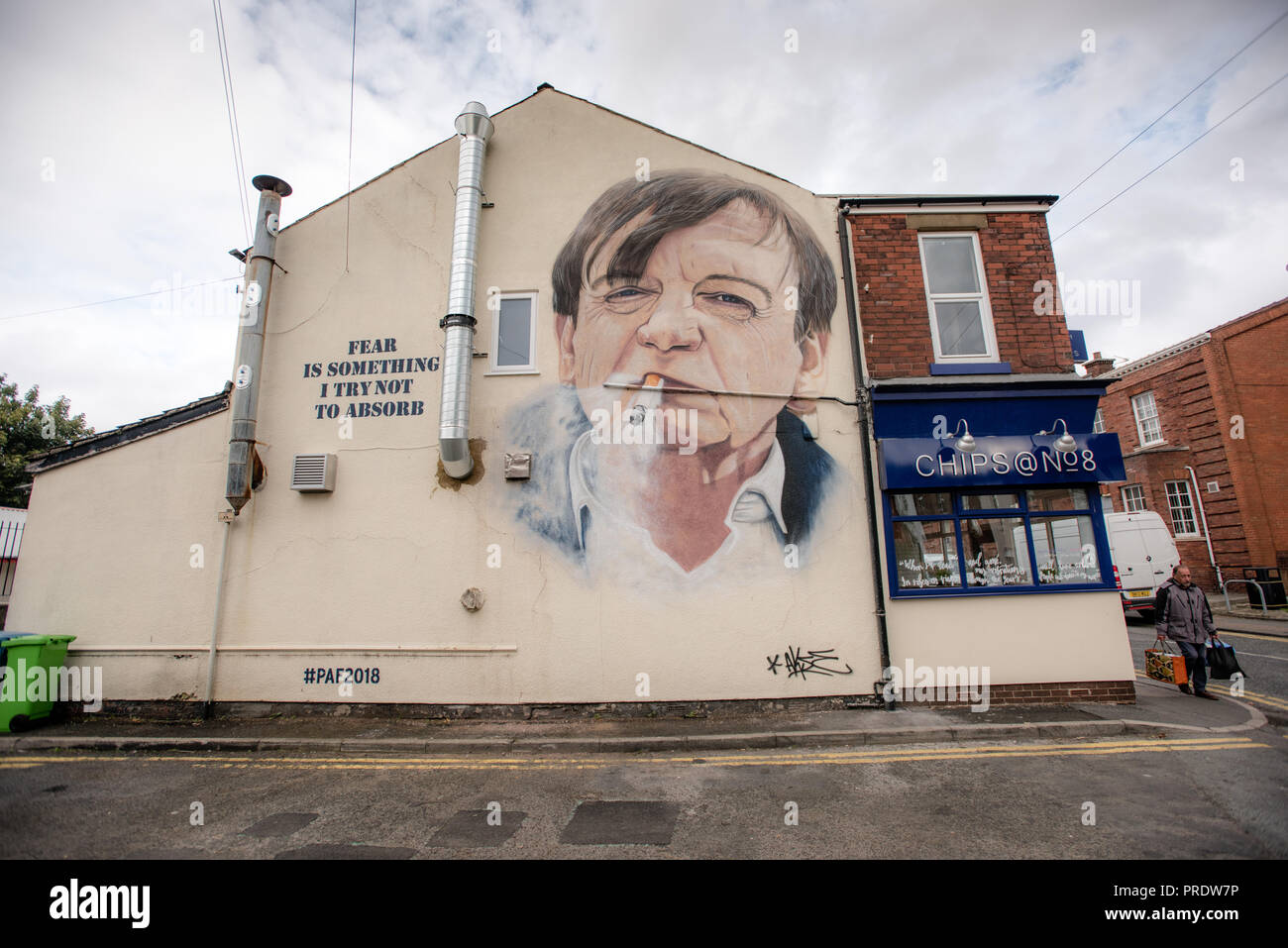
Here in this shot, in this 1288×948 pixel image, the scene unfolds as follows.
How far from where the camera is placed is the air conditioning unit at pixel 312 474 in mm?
8695

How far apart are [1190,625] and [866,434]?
5581mm

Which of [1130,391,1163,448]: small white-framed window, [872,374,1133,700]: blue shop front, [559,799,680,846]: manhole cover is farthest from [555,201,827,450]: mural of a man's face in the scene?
[1130,391,1163,448]: small white-framed window

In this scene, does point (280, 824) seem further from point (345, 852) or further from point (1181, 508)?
point (1181, 508)

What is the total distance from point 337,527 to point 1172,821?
9.85 m

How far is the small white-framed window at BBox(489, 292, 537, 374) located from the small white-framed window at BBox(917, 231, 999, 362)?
6.27 meters

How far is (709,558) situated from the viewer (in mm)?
8367

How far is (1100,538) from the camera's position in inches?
339

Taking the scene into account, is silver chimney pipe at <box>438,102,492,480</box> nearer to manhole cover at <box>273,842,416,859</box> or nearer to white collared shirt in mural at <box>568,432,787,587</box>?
white collared shirt in mural at <box>568,432,787,587</box>

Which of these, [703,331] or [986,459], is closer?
[986,459]

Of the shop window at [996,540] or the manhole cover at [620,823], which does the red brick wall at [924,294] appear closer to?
the shop window at [996,540]

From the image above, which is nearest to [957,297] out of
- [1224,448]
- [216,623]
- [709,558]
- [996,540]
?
[996,540]

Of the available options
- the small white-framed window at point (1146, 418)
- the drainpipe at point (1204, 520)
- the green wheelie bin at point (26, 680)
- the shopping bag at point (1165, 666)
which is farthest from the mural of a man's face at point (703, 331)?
the small white-framed window at point (1146, 418)
